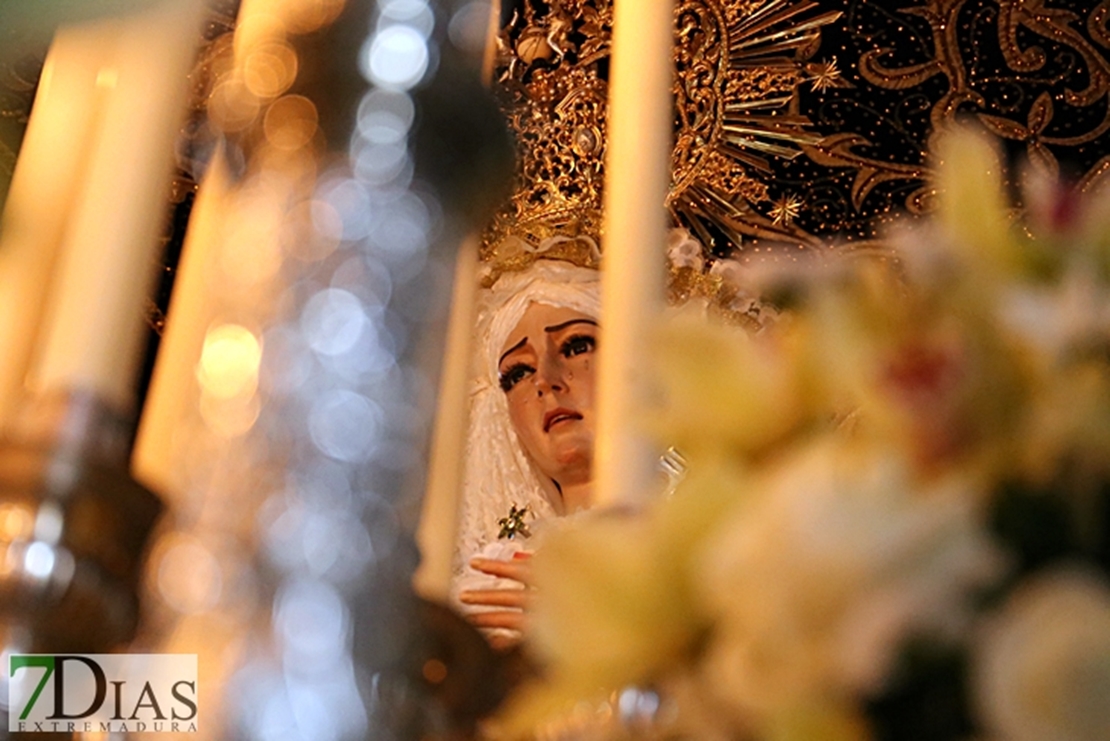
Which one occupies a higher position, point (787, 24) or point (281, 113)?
point (787, 24)

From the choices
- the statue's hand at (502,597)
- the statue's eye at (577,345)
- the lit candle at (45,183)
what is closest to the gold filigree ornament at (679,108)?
the statue's eye at (577,345)

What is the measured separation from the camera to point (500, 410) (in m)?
1.48

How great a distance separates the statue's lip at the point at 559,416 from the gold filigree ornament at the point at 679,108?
22cm

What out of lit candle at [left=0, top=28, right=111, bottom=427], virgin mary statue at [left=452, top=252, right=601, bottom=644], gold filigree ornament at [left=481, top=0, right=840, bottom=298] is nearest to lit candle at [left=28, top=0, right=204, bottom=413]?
lit candle at [left=0, top=28, right=111, bottom=427]

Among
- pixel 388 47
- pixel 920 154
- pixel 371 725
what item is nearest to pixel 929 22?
pixel 920 154

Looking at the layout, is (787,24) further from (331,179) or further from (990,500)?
(990,500)

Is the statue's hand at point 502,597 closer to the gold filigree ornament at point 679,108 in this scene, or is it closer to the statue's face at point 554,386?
the statue's face at point 554,386

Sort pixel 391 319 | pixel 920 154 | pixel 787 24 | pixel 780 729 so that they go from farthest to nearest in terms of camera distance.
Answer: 1. pixel 920 154
2. pixel 787 24
3. pixel 391 319
4. pixel 780 729

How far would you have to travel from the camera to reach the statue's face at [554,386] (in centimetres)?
139

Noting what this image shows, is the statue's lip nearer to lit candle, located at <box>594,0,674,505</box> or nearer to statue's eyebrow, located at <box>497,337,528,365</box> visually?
statue's eyebrow, located at <box>497,337,528,365</box>

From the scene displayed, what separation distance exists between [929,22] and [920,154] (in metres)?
0.17

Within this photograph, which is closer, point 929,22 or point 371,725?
point 371,725

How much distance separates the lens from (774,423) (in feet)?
0.79

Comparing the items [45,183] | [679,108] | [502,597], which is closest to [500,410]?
[679,108]
